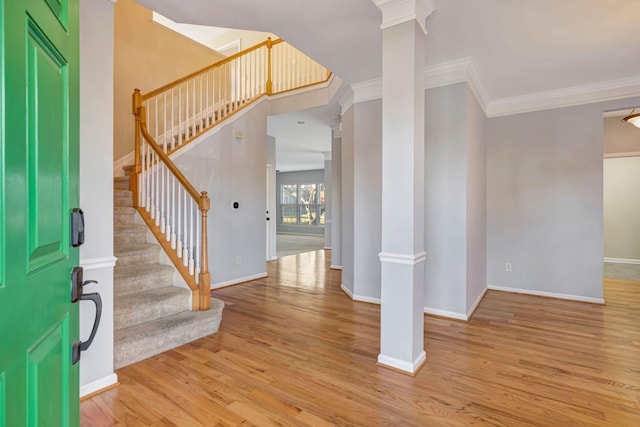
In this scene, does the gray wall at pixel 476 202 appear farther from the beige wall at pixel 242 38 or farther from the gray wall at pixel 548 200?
the beige wall at pixel 242 38

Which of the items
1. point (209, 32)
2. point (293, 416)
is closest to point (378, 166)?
point (293, 416)

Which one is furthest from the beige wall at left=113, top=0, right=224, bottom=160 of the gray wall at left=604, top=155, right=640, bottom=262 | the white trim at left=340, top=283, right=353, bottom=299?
the gray wall at left=604, top=155, right=640, bottom=262

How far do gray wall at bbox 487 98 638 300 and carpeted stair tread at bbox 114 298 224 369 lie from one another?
3.93m

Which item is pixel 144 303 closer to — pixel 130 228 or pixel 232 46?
pixel 130 228

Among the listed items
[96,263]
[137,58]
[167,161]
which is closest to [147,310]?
[96,263]

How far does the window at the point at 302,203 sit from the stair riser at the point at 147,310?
10719 millimetres

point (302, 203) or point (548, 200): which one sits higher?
point (302, 203)

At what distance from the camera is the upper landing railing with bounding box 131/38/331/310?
11.1 ft

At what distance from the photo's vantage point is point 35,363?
72 centimetres

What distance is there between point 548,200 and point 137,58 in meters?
6.26

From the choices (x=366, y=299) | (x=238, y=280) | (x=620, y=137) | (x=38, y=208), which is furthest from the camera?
(x=620, y=137)

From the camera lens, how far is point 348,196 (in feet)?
15.1

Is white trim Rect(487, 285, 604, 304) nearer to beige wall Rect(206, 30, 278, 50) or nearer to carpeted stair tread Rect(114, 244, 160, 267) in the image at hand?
carpeted stair tread Rect(114, 244, 160, 267)

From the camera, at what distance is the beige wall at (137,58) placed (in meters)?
4.67
